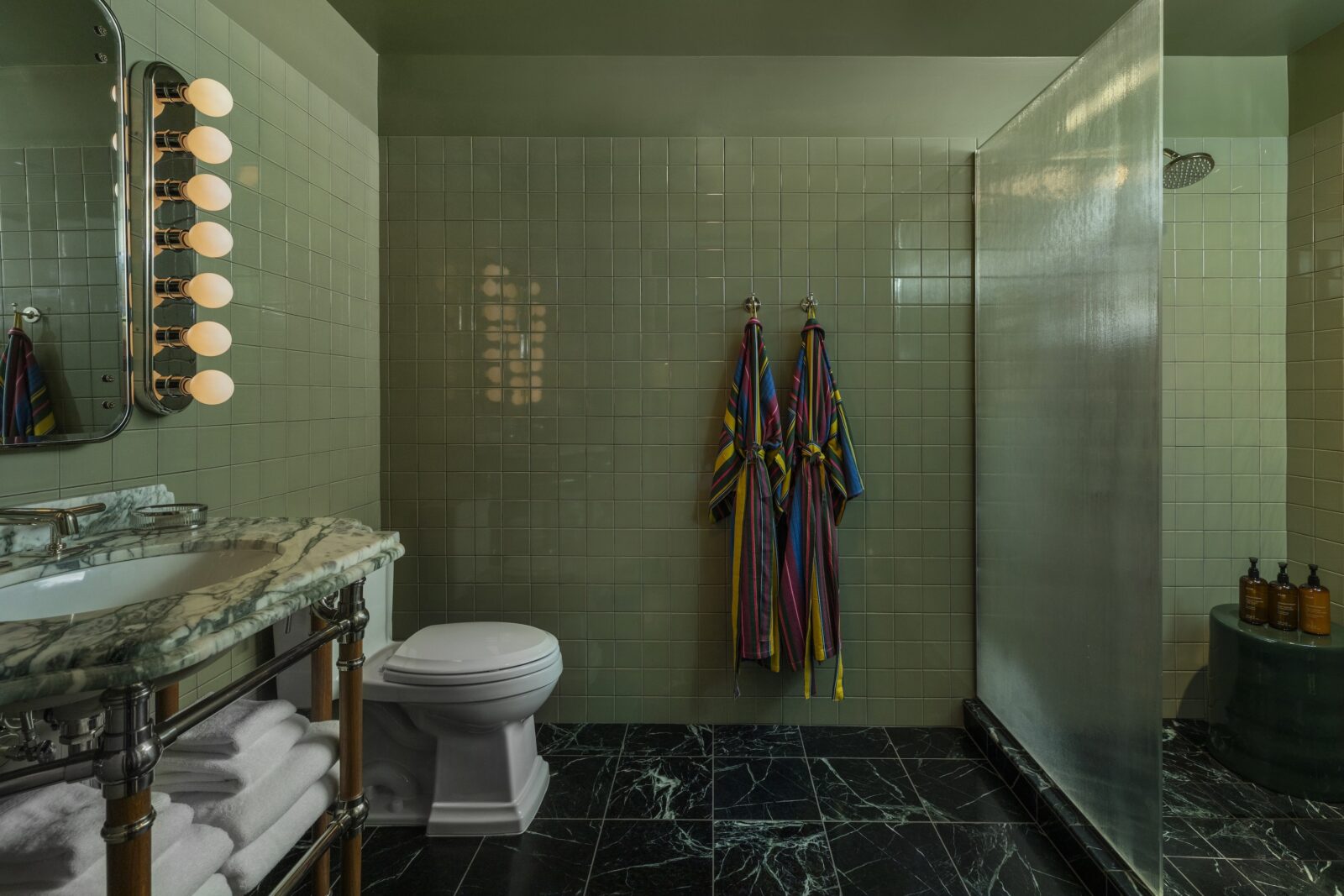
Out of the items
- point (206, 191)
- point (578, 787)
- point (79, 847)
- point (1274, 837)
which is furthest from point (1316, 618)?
point (206, 191)

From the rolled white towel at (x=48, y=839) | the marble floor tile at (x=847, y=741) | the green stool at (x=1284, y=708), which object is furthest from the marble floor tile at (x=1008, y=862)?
the rolled white towel at (x=48, y=839)

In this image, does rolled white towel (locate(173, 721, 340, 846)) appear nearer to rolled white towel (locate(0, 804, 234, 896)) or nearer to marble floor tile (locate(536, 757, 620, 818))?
rolled white towel (locate(0, 804, 234, 896))

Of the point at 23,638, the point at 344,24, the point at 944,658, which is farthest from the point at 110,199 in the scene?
the point at 944,658

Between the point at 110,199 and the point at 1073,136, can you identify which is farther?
the point at 1073,136

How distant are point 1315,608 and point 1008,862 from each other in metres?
1.22

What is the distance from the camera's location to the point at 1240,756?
2047mm

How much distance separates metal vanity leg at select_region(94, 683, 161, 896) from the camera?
748 millimetres

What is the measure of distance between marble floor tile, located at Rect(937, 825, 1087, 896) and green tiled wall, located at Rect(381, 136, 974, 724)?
607mm

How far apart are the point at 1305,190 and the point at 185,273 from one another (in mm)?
3150

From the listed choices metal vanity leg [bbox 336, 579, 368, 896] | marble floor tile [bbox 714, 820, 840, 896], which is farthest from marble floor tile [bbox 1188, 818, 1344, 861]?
metal vanity leg [bbox 336, 579, 368, 896]

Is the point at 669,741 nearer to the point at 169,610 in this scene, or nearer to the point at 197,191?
the point at 169,610

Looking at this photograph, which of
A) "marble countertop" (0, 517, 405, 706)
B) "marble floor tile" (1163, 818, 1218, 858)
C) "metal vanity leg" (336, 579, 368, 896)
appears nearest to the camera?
"marble countertop" (0, 517, 405, 706)

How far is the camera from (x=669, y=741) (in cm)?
231

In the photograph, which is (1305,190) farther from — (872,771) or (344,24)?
(344,24)
